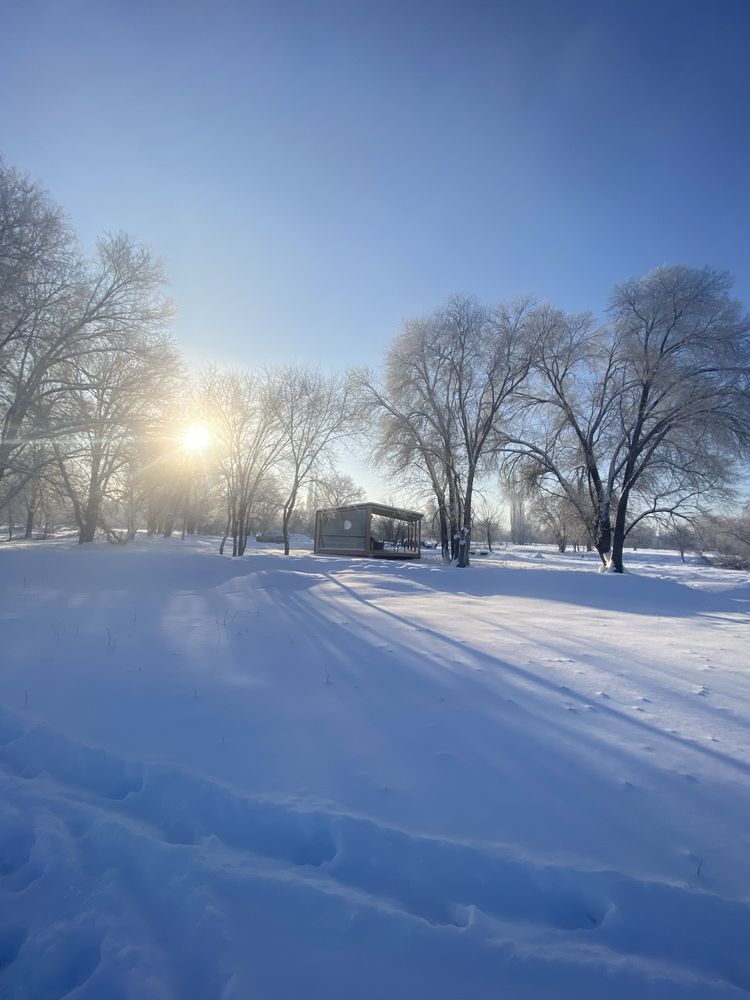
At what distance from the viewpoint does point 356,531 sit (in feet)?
84.2

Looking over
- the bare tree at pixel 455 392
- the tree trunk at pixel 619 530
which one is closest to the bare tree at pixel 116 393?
the bare tree at pixel 455 392

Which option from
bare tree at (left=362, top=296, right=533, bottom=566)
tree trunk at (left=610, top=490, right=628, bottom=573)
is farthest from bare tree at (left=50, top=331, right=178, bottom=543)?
tree trunk at (left=610, top=490, right=628, bottom=573)

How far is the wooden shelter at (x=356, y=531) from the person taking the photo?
24.1 meters

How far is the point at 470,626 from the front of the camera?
21.7 ft

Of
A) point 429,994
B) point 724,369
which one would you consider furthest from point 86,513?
point 724,369

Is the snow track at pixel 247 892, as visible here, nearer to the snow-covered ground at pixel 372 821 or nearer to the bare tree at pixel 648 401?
the snow-covered ground at pixel 372 821

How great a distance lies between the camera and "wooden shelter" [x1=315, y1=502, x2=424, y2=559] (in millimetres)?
24062

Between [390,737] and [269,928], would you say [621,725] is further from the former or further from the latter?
[269,928]

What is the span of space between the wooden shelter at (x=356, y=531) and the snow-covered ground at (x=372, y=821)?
732 inches

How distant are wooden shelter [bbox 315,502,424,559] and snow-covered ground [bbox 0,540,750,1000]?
61.0 ft

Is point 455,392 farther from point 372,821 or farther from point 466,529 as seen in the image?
point 372,821

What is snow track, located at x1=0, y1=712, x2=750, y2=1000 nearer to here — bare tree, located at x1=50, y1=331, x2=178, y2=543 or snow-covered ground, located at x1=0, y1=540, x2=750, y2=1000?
snow-covered ground, located at x1=0, y1=540, x2=750, y2=1000

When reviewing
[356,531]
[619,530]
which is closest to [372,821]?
[619,530]

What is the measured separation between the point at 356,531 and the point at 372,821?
76.3 ft
